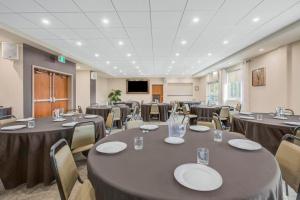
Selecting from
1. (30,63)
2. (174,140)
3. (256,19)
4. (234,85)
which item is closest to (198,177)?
(174,140)

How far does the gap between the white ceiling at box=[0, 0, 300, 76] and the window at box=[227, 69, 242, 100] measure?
321 cm

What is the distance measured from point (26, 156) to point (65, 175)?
4.83ft

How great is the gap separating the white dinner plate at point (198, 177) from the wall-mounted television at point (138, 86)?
13096 millimetres

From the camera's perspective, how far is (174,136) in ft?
5.86

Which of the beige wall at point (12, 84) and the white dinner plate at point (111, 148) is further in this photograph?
the beige wall at point (12, 84)

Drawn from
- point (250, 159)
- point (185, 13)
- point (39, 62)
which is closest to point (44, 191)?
point (250, 159)

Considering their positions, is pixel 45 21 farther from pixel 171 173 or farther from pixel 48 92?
pixel 171 173

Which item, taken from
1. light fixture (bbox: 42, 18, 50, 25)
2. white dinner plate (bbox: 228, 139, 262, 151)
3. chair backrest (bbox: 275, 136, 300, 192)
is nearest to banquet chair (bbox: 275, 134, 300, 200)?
chair backrest (bbox: 275, 136, 300, 192)

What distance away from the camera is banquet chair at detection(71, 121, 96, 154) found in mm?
2352

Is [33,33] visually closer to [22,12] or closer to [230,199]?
[22,12]

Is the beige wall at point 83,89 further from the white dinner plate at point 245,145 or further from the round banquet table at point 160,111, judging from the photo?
the white dinner plate at point 245,145

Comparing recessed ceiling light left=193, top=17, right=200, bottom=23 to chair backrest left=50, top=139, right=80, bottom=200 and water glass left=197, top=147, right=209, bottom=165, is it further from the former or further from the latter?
chair backrest left=50, top=139, right=80, bottom=200

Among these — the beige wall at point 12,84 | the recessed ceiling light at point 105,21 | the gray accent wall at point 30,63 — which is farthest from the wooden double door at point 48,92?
the recessed ceiling light at point 105,21

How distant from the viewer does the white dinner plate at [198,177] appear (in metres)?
0.84
